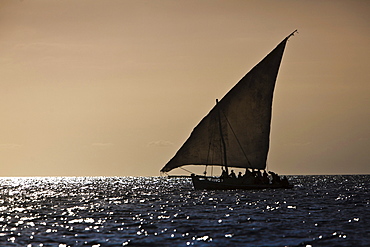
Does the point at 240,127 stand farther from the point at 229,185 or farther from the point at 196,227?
the point at 196,227

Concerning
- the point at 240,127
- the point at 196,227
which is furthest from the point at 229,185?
the point at 196,227

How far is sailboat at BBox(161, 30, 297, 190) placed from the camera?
215ft

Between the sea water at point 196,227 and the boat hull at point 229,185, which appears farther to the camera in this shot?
the boat hull at point 229,185

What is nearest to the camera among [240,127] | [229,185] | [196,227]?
[196,227]

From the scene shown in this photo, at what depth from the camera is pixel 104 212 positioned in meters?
49.0

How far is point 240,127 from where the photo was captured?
6688 centimetres

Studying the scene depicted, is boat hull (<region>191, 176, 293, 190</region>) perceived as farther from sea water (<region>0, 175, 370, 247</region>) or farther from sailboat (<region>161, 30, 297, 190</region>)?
sea water (<region>0, 175, 370, 247</region>)

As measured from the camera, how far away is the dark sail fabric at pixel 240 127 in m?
65.6

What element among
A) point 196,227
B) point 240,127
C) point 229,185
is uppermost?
point 240,127

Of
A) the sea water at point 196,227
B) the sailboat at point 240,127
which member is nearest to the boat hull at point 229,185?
the sailboat at point 240,127

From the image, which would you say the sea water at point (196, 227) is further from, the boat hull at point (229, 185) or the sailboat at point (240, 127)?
the boat hull at point (229, 185)

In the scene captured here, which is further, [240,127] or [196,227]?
[240,127]

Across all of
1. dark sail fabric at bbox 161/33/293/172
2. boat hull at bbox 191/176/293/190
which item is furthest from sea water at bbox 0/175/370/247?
boat hull at bbox 191/176/293/190

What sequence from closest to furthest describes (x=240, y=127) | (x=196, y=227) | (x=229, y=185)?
(x=196, y=227), (x=240, y=127), (x=229, y=185)
